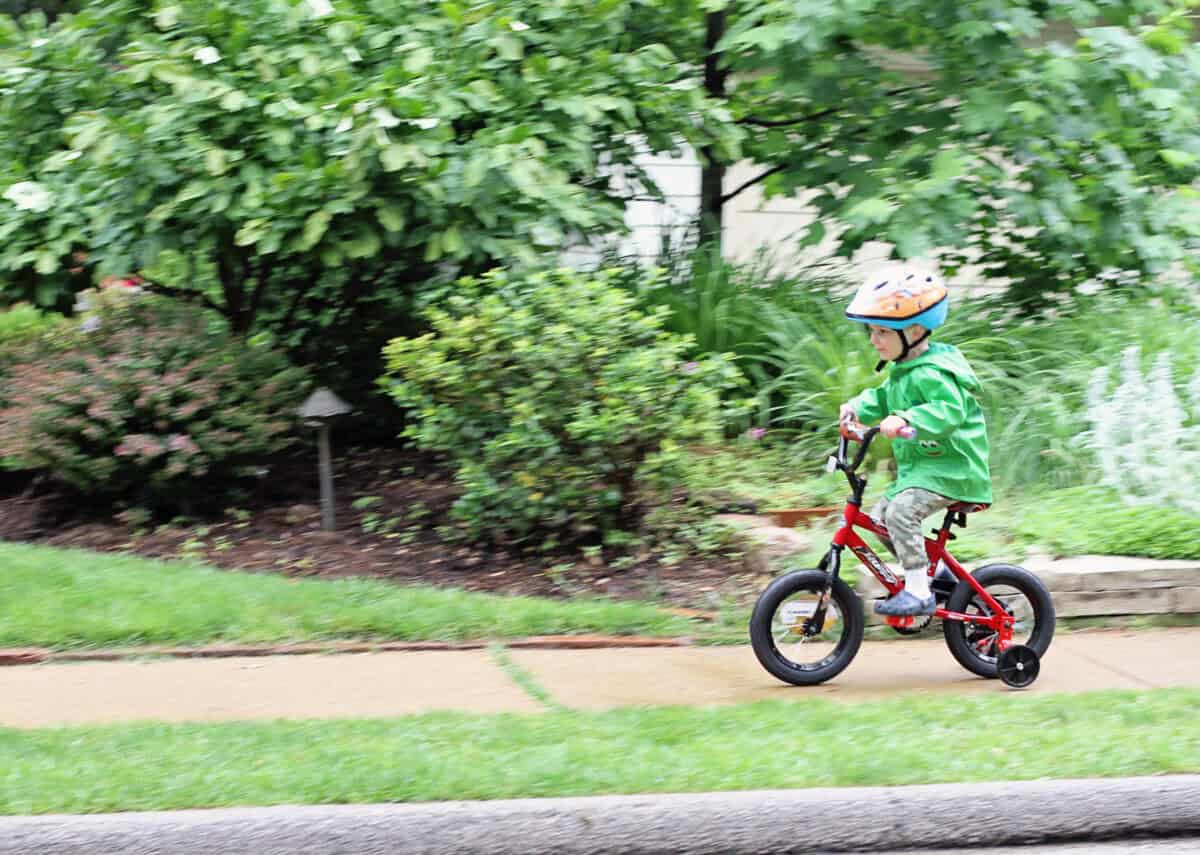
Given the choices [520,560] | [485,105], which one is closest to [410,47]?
[485,105]


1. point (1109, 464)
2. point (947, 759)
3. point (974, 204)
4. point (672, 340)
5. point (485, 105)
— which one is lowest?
point (947, 759)

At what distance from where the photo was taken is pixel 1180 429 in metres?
7.36

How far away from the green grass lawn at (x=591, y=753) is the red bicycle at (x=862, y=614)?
0.37 m

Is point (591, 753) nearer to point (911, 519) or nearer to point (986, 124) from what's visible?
point (911, 519)

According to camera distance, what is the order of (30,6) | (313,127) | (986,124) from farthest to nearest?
(30,6) < (986,124) < (313,127)

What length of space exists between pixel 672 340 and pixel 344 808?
12.6ft

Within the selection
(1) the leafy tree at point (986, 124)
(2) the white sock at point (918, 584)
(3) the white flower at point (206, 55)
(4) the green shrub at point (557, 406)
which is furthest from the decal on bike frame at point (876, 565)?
(3) the white flower at point (206, 55)

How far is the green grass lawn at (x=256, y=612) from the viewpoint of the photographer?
19.9ft

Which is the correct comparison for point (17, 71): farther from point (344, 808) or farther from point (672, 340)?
point (344, 808)

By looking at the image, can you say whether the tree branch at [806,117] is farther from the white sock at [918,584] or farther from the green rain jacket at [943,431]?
the white sock at [918,584]

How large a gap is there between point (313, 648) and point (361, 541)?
160 centimetres

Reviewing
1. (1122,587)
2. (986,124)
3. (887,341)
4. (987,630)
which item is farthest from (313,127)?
(1122,587)

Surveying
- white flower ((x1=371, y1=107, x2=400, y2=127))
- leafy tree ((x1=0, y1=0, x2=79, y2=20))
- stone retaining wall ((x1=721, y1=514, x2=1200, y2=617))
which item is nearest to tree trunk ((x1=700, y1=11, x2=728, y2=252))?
white flower ((x1=371, y1=107, x2=400, y2=127))

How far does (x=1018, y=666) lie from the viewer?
558 centimetres
